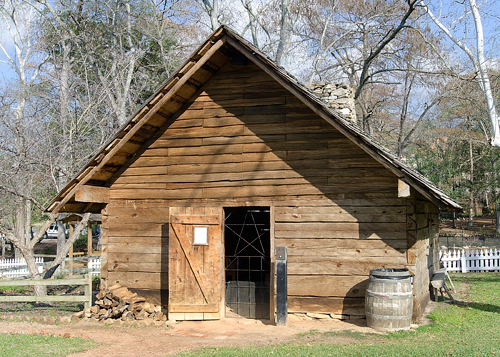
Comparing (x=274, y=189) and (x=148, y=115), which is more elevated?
(x=148, y=115)

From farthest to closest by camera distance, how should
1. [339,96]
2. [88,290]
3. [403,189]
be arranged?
1. [339,96]
2. [88,290]
3. [403,189]

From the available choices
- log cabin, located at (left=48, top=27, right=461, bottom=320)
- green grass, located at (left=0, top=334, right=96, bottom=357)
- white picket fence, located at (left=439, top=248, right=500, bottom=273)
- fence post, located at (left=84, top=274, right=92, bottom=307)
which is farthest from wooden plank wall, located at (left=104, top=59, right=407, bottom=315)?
white picket fence, located at (left=439, top=248, right=500, bottom=273)

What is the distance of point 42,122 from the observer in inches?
576

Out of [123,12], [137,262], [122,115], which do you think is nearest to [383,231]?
[137,262]

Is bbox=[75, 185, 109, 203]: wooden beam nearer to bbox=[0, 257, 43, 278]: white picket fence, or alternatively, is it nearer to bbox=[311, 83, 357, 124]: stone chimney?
bbox=[311, 83, 357, 124]: stone chimney

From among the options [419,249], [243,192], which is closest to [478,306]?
[419,249]

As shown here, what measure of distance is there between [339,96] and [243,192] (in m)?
4.85

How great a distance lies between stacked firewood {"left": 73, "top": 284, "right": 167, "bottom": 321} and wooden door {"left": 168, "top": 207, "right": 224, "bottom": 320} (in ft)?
1.52

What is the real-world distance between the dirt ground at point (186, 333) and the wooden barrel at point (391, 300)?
0.29 m

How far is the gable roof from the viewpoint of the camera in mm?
7609

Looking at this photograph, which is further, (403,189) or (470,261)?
(470,261)

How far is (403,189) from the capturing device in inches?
294

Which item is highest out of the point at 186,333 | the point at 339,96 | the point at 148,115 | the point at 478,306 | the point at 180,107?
the point at 339,96

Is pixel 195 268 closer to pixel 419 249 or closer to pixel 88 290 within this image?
pixel 88 290
